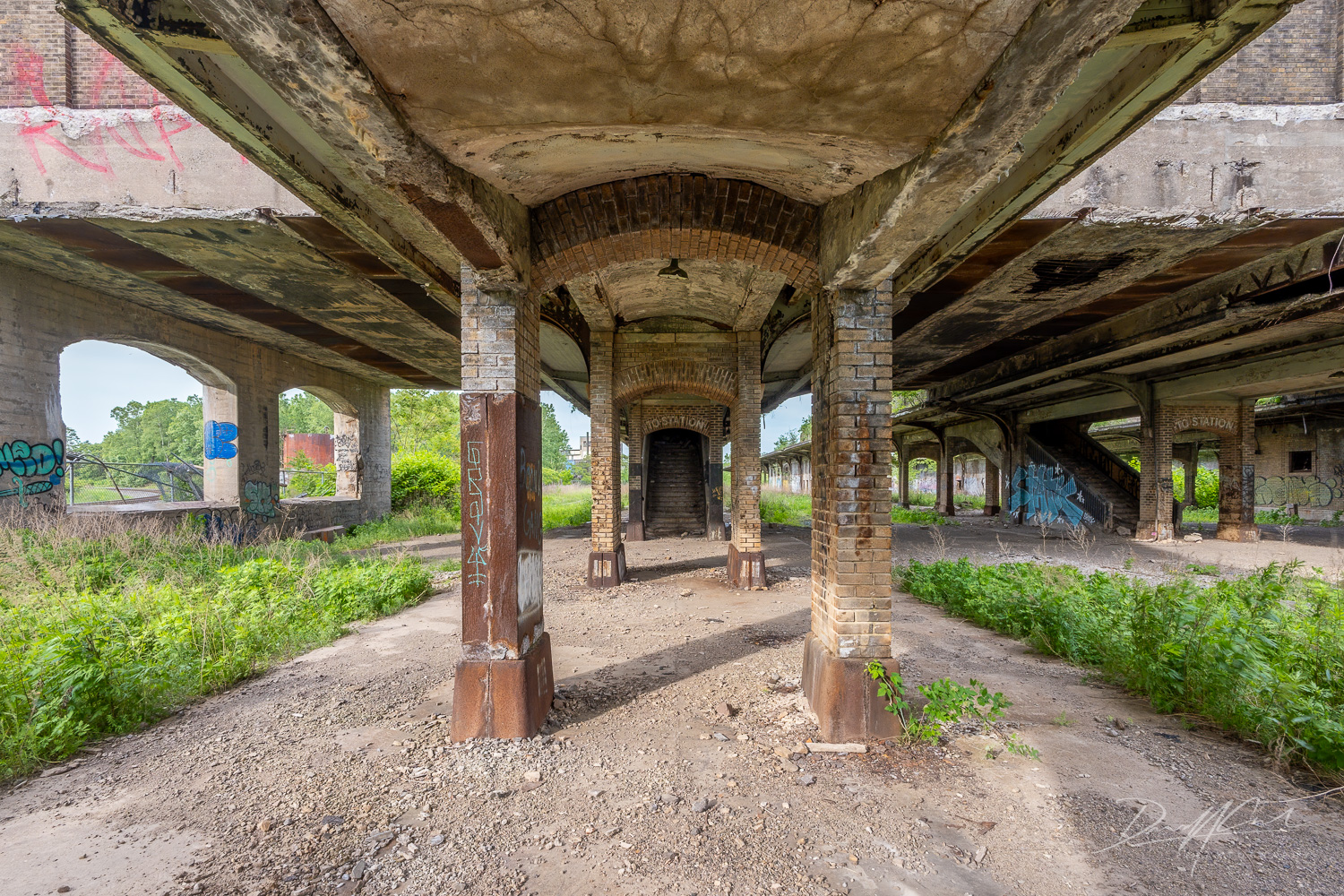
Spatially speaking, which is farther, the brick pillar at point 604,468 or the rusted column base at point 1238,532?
the rusted column base at point 1238,532

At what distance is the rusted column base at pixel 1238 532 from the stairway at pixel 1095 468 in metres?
1.77

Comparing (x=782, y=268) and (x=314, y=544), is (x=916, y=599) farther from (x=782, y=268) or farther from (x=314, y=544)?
(x=314, y=544)

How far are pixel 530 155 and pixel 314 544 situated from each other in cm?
1040

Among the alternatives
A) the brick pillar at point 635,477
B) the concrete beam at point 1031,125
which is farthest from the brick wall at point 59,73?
the brick pillar at point 635,477

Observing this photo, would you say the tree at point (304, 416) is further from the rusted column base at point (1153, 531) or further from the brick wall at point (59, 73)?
the rusted column base at point (1153, 531)

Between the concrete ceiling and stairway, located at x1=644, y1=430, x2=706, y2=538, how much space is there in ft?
44.2

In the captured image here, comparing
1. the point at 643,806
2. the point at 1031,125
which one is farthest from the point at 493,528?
the point at 1031,125

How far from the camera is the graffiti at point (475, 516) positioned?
12.4 feet

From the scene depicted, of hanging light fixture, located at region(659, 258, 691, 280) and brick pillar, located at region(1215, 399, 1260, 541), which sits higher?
hanging light fixture, located at region(659, 258, 691, 280)

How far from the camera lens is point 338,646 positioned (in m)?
5.77

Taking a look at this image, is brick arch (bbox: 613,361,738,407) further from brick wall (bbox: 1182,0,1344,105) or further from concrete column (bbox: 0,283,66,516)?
concrete column (bbox: 0,283,66,516)

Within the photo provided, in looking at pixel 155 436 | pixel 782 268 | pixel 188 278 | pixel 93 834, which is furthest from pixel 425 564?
pixel 155 436

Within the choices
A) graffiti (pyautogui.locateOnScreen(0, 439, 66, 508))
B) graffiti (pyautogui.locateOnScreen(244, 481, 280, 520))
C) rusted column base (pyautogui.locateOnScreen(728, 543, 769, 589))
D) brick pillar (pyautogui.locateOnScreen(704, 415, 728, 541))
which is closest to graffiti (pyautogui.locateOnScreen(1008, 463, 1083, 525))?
brick pillar (pyautogui.locateOnScreen(704, 415, 728, 541))

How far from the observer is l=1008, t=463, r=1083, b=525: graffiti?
680 inches
